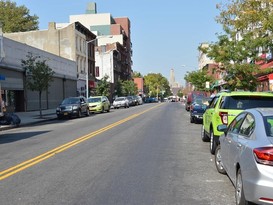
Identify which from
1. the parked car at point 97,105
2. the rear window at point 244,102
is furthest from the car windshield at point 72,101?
the rear window at point 244,102

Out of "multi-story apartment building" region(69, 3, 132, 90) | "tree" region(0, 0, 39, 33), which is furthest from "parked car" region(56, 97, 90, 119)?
"multi-story apartment building" region(69, 3, 132, 90)

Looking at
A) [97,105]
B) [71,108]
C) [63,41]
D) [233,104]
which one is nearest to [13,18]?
[63,41]

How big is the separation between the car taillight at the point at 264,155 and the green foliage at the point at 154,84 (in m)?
163

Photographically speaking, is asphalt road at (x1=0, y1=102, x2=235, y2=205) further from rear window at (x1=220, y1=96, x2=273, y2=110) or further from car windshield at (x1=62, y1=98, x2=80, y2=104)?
car windshield at (x1=62, y1=98, x2=80, y2=104)

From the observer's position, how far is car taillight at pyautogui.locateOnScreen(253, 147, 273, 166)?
523cm

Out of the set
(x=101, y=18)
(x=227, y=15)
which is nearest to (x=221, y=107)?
(x=227, y=15)

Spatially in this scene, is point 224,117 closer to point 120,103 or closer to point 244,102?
point 244,102

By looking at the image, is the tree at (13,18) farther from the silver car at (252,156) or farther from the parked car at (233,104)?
the silver car at (252,156)

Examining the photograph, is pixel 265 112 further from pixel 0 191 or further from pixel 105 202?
pixel 0 191

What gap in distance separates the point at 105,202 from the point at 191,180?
2196 mm

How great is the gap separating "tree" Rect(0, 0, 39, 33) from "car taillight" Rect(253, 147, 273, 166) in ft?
239

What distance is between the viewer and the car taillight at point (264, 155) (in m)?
5.23

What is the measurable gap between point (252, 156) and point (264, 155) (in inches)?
8.7

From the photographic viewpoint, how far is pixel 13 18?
2936 inches
